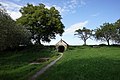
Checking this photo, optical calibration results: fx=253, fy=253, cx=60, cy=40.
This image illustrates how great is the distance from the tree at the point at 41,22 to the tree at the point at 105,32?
32.2 meters

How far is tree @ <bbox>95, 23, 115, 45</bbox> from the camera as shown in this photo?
12238cm

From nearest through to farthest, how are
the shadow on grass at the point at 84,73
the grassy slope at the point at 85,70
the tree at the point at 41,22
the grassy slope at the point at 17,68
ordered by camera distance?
the shadow on grass at the point at 84,73 < the grassy slope at the point at 85,70 < the grassy slope at the point at 17,68 < the tree at the point at 41,22

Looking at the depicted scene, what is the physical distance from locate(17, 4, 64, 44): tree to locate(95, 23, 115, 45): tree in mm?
32209

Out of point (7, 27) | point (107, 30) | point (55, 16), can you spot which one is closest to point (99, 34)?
point (107, 30)

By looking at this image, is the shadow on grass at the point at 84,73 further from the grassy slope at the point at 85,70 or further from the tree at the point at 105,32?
the tree at the point at 105,32

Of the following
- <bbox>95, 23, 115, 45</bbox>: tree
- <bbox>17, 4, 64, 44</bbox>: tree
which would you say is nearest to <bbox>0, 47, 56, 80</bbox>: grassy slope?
<bbox>17, 4, 64, 44</bbox>: tree

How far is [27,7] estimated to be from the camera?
330 ft

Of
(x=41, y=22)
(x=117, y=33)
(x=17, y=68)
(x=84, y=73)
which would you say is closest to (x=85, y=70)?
→ (x=84, y=73)

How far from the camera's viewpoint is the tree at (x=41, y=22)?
9294 cm

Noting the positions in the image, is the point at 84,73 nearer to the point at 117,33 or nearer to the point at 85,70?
the point at 85,70

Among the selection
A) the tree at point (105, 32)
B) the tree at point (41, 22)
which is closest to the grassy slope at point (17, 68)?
the tree at point (41, 22)

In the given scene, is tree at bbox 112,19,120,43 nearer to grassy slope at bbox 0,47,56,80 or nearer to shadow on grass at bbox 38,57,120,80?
grassy slope at bbox 0,47,56,80

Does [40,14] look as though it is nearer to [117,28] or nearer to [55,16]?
[55,16]

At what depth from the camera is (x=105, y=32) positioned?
410ft
